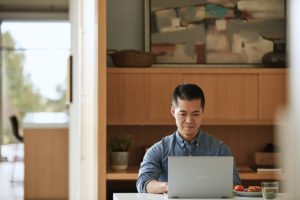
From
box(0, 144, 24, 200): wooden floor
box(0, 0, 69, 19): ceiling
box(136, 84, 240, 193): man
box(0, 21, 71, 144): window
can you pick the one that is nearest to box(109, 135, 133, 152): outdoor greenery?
box(136, 84, 240, 193): man

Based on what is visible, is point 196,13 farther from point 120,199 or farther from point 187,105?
point 120,199

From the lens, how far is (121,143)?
13.1ft

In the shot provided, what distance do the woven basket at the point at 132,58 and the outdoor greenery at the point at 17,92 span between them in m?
6.25

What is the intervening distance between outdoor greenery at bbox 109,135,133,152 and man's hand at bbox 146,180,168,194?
1642mm

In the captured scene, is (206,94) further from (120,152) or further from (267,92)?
(120,152)

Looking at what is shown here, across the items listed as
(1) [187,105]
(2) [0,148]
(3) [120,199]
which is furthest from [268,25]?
(2) [0,148]

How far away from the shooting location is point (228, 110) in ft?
13.3

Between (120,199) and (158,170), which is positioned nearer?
(120,199)

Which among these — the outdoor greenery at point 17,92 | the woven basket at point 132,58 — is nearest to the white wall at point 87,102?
the woven basket at point 132,58

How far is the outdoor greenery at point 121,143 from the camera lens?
3.99m

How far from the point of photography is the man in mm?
2434

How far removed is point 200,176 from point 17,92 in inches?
342

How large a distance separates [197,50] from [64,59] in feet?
20.3

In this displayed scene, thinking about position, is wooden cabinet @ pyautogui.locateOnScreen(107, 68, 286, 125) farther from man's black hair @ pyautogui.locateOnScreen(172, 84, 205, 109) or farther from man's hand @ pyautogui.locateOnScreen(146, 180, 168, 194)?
man's hand @ pyautogui.locateOnScreen(146, 180, 168, 194)
